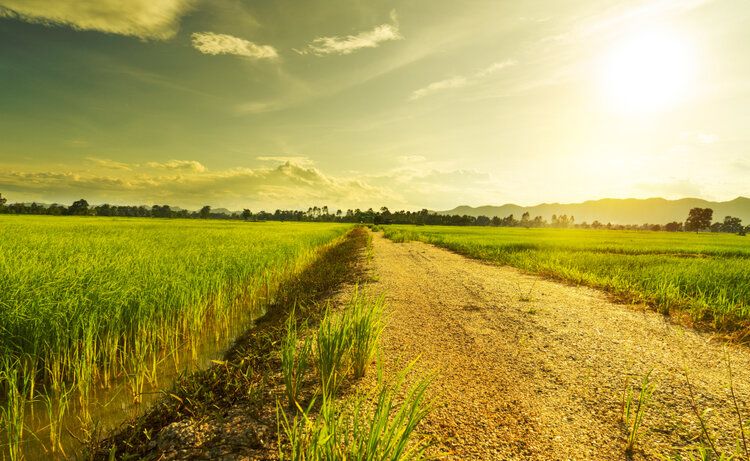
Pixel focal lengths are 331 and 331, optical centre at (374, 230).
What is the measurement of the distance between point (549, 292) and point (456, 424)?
8763 millimetres

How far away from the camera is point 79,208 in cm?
10181

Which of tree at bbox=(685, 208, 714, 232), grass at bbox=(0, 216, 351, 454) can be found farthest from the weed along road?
tree at bbox=(685, 208, 714, 232)

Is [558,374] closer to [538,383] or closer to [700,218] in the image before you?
[538,383]

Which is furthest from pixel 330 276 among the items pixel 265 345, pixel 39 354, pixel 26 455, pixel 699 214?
pixel 699 214

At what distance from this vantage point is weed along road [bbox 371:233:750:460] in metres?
3.38

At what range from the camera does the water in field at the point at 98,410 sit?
146 inches

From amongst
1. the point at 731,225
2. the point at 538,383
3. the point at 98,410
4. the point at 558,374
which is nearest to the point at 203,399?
the point at 98,410

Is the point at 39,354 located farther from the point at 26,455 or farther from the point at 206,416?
the point at 206,416

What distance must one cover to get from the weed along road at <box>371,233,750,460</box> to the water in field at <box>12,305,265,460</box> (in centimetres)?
342

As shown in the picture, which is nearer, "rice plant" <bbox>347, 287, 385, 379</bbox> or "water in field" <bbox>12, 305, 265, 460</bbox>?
"water in field" <bbox>12, 305, 265, 460</bbox>

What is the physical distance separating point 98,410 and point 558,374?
6.48 meters

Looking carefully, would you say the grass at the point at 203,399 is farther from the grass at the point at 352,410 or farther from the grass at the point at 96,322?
the grass at the point at 96,322

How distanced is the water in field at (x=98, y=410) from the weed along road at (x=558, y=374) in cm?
342

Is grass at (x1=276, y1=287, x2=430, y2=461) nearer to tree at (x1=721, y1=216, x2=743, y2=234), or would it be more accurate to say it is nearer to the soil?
the soil
